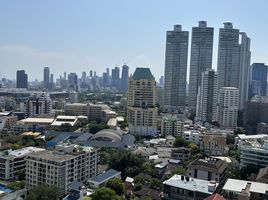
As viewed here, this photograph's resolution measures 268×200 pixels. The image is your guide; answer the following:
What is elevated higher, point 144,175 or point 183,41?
point 183,41

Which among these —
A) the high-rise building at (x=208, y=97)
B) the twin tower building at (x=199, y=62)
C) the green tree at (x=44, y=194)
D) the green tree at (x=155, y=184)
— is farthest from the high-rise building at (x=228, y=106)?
the green tree at (x=44, y=194)

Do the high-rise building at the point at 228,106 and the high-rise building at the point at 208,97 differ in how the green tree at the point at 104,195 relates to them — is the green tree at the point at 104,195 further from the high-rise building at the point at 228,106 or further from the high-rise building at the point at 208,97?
the high-rise building at the point at 208,97

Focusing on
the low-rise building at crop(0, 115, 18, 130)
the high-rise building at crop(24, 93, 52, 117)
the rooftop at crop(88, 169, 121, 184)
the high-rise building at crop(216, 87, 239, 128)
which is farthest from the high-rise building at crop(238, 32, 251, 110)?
the rooftop at crop(88, 169, 121, 184)

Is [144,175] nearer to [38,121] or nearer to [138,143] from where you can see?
[138,143]

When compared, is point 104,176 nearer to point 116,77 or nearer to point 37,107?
point 37,107

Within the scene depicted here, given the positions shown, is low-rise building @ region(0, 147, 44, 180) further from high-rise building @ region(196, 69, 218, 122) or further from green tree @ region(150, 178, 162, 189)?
high-rise building @ region(196, 69, 218, 122)

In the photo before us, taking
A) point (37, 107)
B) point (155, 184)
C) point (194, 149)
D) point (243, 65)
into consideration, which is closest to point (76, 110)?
point (37, 107)

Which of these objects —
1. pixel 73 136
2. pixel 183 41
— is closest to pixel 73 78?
pixel 183 41
